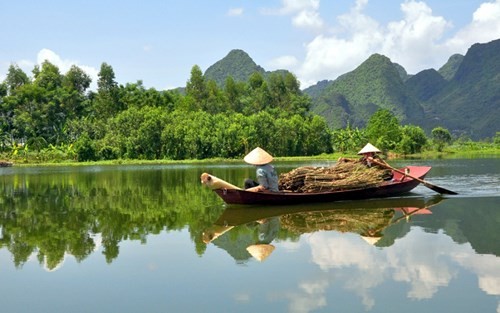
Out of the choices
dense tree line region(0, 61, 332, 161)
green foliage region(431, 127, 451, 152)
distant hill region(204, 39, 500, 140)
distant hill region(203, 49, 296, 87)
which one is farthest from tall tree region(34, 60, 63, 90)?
distant hill region(203, 49, 296, 87)

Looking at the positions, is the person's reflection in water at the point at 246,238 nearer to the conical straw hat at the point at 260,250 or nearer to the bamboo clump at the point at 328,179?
the conical straw hat at the point at 260,250

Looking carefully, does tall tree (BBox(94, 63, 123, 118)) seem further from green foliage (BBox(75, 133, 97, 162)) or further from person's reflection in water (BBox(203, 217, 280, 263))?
person's reflection in water (BBox(203, 217, 280, 263))

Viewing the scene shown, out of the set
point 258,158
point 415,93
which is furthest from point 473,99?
point 258,158

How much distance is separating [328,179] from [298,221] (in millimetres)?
3223

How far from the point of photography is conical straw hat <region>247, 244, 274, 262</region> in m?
7.46

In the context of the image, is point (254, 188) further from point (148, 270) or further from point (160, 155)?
point (160, 155)

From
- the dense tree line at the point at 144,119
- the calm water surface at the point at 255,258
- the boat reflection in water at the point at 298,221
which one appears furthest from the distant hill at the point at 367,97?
the calm water surface at the point at 255,258

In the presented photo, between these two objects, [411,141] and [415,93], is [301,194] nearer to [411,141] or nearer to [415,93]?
[411,141]

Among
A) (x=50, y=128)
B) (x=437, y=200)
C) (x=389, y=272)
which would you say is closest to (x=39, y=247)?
(x=389, y=272)

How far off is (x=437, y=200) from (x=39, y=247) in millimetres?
10403

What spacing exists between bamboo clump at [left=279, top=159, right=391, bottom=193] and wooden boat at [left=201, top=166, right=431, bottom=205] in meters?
0.18

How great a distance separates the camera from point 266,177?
12500 mm

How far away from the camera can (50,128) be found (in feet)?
191

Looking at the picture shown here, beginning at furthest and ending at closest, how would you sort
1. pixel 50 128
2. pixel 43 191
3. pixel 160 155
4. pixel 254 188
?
pixel 50 128 < pixel 160 155 < pixel 43 191 < pixel 254 188
